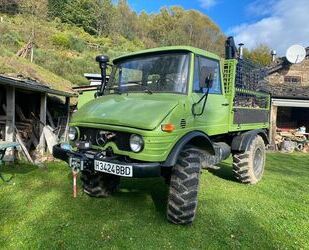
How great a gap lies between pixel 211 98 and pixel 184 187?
1.77m

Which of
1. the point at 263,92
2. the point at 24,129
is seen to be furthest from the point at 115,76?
the point at 24,129

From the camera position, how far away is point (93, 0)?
4838cm

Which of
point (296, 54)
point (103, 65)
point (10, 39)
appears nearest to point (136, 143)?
point (103, 65)

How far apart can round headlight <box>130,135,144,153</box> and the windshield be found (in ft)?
3.63

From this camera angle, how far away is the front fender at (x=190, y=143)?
4.53 m

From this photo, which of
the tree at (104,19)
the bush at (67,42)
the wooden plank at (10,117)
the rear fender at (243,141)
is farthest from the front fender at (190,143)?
the tree at (104,19)

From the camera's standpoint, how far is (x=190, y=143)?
521cm

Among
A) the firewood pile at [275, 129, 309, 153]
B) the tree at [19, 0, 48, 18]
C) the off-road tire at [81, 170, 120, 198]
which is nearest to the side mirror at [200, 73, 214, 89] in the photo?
the off-road tire at [81, 170, 120, 198]

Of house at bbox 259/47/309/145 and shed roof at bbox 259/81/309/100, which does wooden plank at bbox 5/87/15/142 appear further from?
house at bbox 259/47/309/145

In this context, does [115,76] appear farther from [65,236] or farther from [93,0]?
[93,0]

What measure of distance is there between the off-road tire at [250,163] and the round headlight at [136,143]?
3.58 meters

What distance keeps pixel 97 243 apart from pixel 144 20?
210 feet

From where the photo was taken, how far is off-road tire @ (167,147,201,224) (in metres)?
4.80

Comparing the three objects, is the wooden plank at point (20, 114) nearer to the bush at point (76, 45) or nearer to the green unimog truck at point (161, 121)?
the green unimog truck at point (161, 121)
